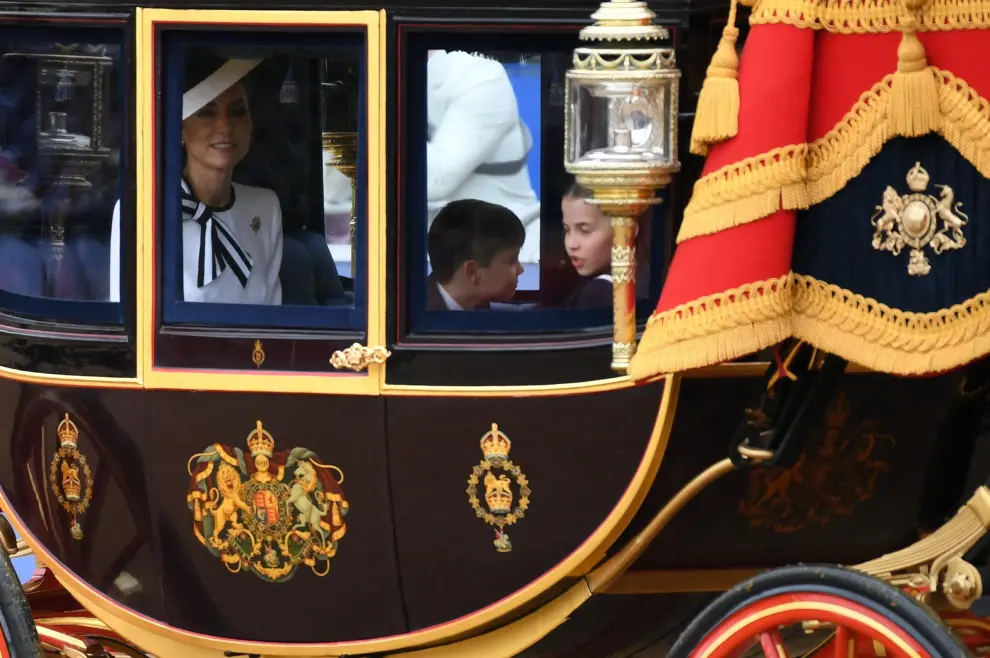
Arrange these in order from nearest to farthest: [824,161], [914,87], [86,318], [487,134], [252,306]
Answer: [914,87]
[824,161]
[487,134]
[252,306]
[86,318]

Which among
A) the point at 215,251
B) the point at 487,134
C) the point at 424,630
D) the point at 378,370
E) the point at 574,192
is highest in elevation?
the point at 487,134

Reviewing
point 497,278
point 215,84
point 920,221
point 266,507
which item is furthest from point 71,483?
point 920,221

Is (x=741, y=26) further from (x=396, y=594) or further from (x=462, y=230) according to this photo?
(x=396, y=594)

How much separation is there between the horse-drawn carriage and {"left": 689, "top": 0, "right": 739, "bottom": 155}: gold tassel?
16 centimetres

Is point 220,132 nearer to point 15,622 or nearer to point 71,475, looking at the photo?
point 71,475

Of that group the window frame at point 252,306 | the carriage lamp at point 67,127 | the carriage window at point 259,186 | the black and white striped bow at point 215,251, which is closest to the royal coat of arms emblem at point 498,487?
the window frame at point 252,306

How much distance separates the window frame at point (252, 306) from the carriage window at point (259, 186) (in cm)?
1

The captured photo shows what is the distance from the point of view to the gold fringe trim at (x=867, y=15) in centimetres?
254

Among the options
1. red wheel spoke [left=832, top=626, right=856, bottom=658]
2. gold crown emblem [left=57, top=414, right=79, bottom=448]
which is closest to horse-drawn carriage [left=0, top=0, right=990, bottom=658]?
gold crown emblem [left=57, top=414, right=79, bottom=448]

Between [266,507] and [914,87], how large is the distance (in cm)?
147

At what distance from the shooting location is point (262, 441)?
10.7 ft

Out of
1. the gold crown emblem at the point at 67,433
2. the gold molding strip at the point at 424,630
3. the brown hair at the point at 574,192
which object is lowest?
the gold molding strip at the point at 424,630

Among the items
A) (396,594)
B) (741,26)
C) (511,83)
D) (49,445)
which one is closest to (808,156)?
(741,26)

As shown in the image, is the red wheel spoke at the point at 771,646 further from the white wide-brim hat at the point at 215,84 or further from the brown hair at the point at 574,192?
the white wide-brim hat at the point at 215,84
